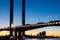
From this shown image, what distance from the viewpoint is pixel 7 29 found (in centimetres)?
3800

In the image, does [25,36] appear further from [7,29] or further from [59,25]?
[59,25]

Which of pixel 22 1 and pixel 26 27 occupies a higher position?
pixel 22 1

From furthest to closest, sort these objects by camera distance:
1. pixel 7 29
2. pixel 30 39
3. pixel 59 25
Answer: pixel 30 39, pixel 7 29, pixel 59 25

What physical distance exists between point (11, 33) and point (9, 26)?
2.41 metres

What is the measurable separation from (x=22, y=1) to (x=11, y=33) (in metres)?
8.28

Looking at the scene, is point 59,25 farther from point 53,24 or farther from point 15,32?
point 15,32

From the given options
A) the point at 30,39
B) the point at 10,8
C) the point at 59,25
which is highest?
the point at 10,8

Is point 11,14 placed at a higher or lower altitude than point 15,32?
higher

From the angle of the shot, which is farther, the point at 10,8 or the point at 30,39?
the point at 30,39


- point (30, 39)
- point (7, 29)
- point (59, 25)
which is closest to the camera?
point (59, 25)

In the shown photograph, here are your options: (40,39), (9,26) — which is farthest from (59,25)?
(9,26)

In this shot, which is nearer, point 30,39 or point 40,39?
point 40,39

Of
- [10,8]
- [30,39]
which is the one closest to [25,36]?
[30,39]

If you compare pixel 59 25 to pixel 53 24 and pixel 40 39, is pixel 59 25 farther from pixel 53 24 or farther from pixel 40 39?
pixel 40 39
